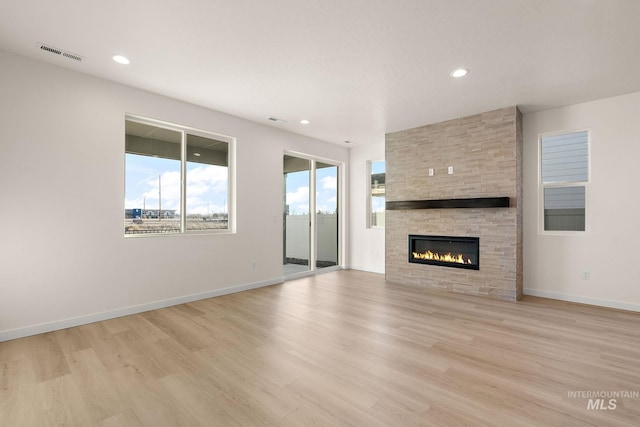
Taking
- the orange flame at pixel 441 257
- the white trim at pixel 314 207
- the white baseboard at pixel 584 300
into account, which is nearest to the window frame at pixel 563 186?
the white baseboard at pixel 584 300

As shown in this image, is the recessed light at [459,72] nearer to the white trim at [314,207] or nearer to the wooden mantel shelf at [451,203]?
the wooden mantel shelf at [451,203]

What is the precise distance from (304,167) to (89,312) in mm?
4224

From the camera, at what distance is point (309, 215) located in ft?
20.6

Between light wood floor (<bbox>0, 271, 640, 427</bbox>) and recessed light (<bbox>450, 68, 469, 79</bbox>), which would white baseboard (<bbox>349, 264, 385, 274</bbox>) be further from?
recessed light (<bbox>450, 68, 469, 79</bbox>)

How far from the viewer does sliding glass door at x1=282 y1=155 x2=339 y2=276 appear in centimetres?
598

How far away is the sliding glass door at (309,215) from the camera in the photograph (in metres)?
5.98

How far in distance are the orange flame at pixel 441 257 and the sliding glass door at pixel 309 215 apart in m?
2.06

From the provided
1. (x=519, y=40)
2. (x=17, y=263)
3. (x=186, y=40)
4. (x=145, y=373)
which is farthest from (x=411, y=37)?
(x=17, y=263)

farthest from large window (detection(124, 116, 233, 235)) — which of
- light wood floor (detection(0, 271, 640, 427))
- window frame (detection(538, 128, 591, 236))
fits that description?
window frame (detection(538, 128, 591, 236))

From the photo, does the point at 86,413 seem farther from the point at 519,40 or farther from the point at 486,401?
the point at 519,40

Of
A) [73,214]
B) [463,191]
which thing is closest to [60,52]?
[73,214]

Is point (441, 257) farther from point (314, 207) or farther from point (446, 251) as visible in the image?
point (314, 207)

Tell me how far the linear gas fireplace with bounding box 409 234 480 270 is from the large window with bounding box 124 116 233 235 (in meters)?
3.29

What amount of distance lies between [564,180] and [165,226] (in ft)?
19.1
